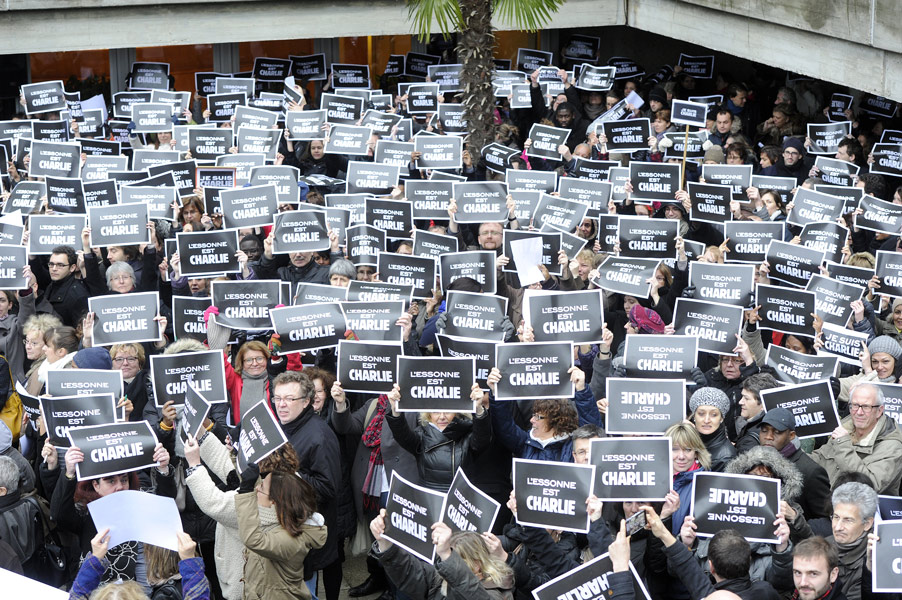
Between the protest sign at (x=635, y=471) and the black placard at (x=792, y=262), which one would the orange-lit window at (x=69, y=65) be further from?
the protest sign at (x=635, y=471)

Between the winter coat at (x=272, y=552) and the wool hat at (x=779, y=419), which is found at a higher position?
the wool hat at (x=779, y=419)

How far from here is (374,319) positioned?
8.83 meters

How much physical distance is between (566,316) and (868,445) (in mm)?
2307

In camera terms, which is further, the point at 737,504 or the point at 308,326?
the point at 308,326

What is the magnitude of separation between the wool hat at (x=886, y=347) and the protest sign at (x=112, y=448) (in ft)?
16.1

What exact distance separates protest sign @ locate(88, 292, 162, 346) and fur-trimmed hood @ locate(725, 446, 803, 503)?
4.67 meters

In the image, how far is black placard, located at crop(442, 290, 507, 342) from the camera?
8906 millimetres

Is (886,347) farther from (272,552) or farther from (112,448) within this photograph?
(112,448)

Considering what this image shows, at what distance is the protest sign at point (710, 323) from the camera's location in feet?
28.5

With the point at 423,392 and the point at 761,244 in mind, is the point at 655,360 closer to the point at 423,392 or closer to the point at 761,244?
the point at 423,392

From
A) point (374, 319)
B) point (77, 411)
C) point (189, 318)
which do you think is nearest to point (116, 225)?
point (189, 318)

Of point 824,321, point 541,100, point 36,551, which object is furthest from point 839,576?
point 541,100

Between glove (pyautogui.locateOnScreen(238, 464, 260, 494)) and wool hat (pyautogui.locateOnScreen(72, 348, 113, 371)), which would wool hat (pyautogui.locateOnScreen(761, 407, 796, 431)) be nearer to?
glove (pyautogui.locateOnScreen(238, 464, 260, 494))

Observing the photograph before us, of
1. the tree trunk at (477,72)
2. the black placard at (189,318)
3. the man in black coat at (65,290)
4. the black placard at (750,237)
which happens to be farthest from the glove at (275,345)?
the tree trunk at (477,72)
